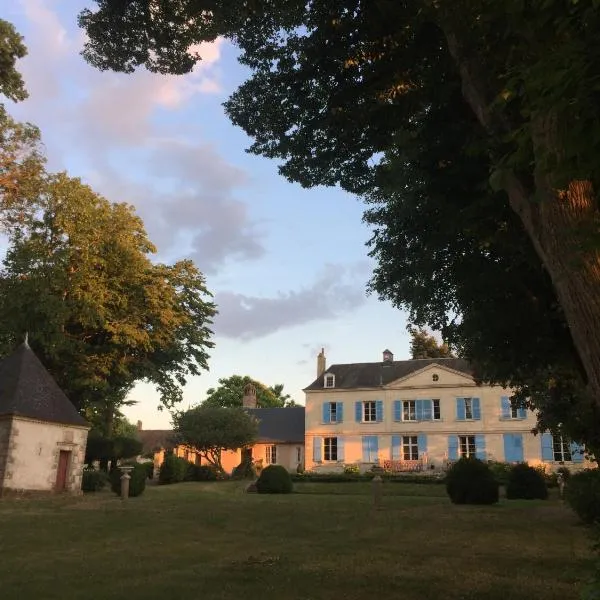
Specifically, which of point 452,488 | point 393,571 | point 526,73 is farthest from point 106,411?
point 526,73

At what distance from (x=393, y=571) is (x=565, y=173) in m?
6.16

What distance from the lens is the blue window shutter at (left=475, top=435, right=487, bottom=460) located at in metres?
40.3

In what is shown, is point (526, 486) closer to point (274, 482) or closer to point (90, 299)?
point (274, 482)

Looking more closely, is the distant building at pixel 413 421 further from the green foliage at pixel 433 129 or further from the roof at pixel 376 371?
the green foliage at pixel 433 129

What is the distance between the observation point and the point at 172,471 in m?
34.8

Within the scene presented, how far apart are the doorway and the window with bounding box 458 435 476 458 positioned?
2592 cm

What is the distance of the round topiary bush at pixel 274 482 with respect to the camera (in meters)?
25.9

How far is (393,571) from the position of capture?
8.17m

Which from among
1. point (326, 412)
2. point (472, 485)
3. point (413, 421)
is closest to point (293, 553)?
point (472, 485)

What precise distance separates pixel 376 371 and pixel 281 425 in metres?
9.62

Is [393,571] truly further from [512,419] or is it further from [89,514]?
[512,419]

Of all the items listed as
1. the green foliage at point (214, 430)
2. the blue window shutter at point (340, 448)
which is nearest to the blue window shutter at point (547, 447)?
the blue window shutter at point (340, 448)

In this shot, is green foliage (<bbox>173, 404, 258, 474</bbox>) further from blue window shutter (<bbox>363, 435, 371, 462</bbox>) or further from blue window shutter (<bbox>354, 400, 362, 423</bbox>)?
blue window shutter (<bbox>363, 435, 371, 462</bbox>)

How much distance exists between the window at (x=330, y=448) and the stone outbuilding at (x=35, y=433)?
20.6 meters
